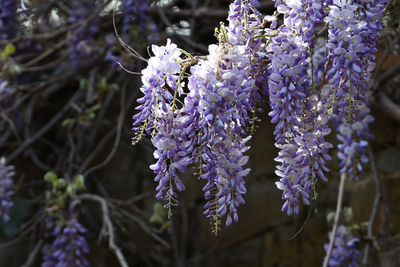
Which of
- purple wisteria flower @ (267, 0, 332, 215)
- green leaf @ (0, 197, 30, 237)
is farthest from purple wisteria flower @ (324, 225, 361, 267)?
green leaf @ (0, 197, 30, 237)

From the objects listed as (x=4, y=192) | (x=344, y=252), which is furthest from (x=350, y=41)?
(x=4, y=192)

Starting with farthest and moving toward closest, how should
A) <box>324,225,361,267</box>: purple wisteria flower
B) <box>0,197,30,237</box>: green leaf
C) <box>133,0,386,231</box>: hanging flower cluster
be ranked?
1. <box>0,197,30,237</box>: green leaf
2. <box>324,225,361,267</box>: purple wisteria flower
3. <box>133,0,386,231</box>: hanging flower cluster

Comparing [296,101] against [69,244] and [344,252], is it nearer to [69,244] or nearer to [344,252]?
[344,252]

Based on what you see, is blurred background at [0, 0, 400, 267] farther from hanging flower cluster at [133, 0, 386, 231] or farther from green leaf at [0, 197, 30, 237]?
hanging flower cluster at [133, 0, 386, 231]

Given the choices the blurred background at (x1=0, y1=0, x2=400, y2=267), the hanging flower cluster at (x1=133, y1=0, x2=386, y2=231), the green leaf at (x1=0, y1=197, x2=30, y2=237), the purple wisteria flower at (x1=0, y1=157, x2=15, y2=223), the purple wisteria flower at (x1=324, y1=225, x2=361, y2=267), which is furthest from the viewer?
the green leaf at (x1=0, y1=197, x2=30, y2=237)

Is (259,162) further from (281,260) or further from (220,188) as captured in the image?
(220,188)

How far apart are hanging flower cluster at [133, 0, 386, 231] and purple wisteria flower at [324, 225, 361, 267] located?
1.02m

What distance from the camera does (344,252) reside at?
2006 mm

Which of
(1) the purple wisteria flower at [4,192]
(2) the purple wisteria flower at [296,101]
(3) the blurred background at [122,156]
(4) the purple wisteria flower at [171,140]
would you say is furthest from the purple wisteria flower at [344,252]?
(1) the purple wisteria flower at [4,192]

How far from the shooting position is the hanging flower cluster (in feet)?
3.16

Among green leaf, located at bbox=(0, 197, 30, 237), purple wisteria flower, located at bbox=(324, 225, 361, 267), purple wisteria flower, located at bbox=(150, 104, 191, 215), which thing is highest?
green leaf, located at bbox=(0, 197, 30, 237)

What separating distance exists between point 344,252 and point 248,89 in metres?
1.25

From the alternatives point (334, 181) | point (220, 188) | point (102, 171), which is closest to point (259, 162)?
point (334, 181)

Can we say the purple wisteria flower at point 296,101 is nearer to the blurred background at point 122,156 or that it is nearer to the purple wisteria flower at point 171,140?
the purple wisteria flower at point 171,140
